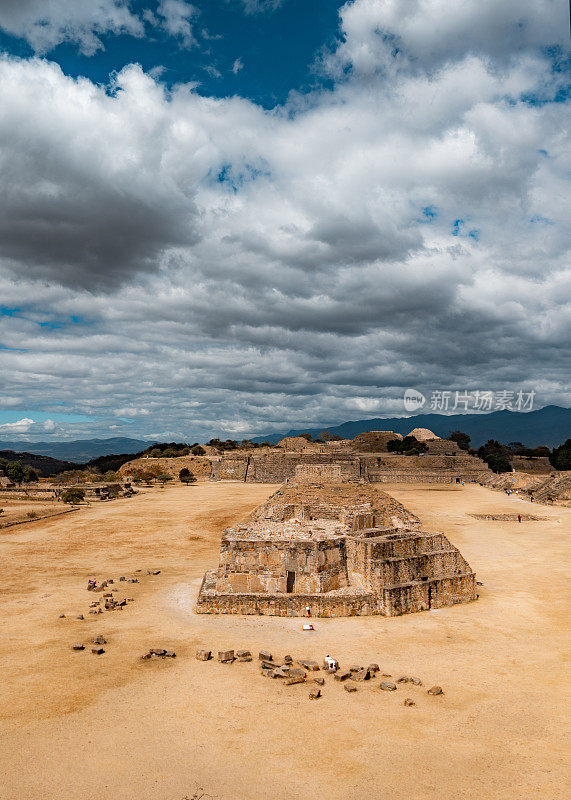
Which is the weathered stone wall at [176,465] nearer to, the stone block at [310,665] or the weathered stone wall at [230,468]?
the weathered stone wall at [230,468]

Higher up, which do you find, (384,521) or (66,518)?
(384,521)

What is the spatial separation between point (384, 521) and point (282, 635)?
10.6 m

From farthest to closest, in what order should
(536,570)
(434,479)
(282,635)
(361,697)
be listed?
(434,479) < (536,570) < (282,635) < (361,697)

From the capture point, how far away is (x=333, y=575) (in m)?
18.1

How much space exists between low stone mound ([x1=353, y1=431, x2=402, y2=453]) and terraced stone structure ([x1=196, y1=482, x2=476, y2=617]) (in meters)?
90.8

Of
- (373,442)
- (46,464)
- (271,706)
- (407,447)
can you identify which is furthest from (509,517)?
(46,464)

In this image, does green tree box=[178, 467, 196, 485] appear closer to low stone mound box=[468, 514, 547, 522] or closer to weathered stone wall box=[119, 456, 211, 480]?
weathered stone wall box=[119, 456, 211, 480]

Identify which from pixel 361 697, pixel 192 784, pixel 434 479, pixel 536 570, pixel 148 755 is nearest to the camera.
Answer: pixel 192 784

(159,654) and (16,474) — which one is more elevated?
(16,474)

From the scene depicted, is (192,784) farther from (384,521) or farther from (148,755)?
(384,521)

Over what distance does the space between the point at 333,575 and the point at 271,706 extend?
7.54m

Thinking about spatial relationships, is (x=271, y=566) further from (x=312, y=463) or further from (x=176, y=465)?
Answer: (x=176, y=465)

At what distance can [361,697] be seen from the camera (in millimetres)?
11180

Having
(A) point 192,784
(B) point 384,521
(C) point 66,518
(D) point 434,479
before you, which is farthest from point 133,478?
(A) point 192,784
